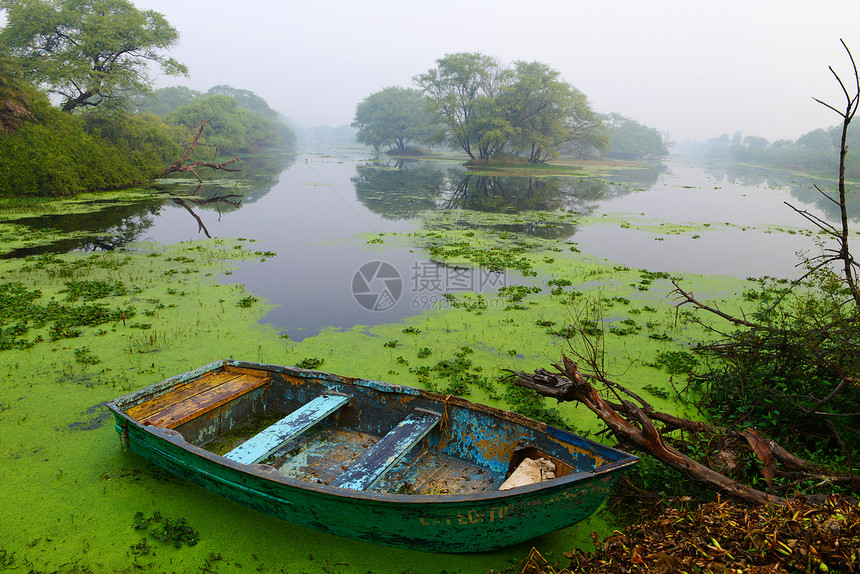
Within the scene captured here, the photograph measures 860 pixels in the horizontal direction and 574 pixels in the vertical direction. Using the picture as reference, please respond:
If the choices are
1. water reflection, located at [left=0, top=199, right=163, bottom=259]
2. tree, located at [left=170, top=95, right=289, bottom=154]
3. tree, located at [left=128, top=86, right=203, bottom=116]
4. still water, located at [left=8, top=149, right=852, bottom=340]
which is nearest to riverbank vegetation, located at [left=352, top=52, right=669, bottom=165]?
still water, located at [left=8, top=149, right=852, bottom=340]

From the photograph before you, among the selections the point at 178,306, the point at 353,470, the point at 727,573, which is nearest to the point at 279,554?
the point at 353,470

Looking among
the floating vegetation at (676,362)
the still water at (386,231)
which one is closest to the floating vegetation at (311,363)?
the still water at (386,231)

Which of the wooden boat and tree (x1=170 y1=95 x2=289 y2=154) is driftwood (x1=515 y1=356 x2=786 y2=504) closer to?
the wooden boat

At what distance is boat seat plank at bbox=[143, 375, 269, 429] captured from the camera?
4703mm

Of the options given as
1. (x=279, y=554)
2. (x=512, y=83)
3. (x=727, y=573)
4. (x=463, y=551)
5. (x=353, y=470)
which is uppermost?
(x=512, y=83)

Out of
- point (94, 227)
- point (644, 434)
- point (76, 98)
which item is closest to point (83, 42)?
point (76, 98)

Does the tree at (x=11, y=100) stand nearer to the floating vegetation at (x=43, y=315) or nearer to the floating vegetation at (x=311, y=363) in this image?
the floating vegetation at (x=43, y=315)

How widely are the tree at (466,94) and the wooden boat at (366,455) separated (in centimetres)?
4836

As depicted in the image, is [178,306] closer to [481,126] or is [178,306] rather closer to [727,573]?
[727,573]

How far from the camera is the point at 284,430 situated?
15.1 feet

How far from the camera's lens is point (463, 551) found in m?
3.54

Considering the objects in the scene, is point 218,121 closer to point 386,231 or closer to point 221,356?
point 386,231

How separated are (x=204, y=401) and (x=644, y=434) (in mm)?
4463

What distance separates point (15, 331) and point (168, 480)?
523 centimetres
